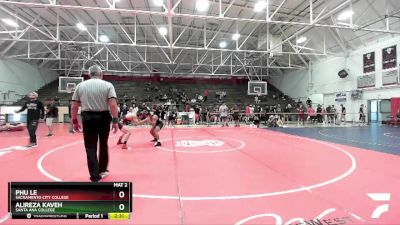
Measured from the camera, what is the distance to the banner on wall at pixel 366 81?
20.3m

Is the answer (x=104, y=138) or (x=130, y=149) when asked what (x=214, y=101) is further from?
(x=104, y=138)

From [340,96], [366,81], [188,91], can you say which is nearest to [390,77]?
[366,81]

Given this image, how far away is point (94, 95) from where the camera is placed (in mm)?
3857

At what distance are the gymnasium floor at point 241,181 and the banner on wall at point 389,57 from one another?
1504 cm

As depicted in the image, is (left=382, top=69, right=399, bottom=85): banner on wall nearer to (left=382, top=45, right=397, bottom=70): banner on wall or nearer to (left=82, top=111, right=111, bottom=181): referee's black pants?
(left=382, top=45, right=397, bottom=70): banner on wall

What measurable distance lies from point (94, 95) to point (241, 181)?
8.73 ft

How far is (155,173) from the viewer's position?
4562 millimetres

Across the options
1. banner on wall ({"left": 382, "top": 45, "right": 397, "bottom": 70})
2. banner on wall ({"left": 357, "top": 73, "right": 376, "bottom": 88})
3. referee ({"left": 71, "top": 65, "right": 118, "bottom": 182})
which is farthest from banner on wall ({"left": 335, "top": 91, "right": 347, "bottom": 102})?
referee ({"left": 71, "top": 65, "right": 118, "bottom": 182})

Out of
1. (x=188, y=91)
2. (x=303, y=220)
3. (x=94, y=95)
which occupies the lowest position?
(x=303, y=220)

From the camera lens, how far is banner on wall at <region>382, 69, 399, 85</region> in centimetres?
1812
